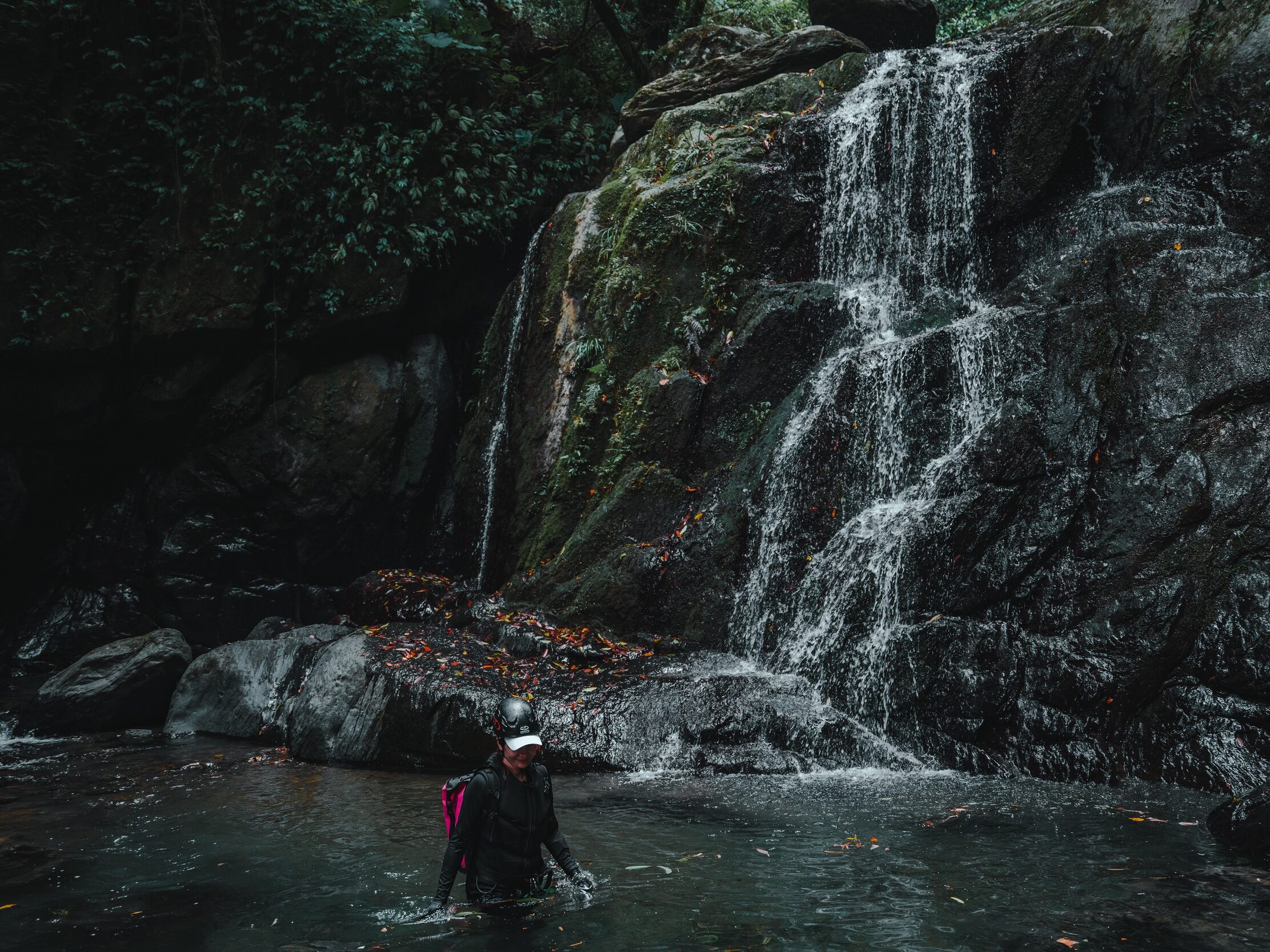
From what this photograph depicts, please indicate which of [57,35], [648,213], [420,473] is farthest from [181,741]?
[57,35]

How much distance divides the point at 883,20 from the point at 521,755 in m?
14.9

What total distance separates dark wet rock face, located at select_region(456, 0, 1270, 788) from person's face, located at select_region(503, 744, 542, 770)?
4.19m

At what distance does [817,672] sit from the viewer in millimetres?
8273

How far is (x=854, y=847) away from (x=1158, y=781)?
2901 mm

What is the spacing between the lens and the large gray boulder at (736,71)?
13625 millimetres

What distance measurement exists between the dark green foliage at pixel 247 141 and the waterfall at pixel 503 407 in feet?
3.83

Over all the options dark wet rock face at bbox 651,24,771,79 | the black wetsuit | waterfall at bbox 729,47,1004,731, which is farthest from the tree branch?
the black wetsuit

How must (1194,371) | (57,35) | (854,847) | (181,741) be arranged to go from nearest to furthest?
1. (854,847)
2. (1194,371)
3. (181,741)
4. (57,35)

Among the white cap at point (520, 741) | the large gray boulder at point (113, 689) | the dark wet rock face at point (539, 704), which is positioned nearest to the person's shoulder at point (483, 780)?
the white cap at point (520, 741)

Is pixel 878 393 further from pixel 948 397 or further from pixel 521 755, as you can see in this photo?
pixel 521 755

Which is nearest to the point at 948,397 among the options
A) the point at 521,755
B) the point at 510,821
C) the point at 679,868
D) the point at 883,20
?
the point at 679,868

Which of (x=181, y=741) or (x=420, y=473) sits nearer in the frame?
(x=181, y=741)

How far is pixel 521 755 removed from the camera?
423 cm

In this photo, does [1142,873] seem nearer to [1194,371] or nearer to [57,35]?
[1194,371]
